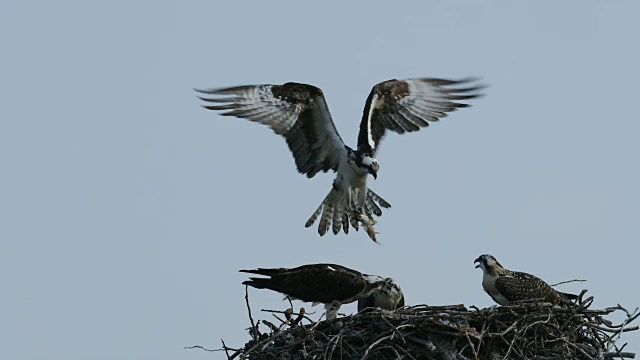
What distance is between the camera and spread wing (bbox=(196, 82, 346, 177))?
46.8ft

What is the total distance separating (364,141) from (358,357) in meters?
4.13

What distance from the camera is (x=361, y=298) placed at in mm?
A: 12102

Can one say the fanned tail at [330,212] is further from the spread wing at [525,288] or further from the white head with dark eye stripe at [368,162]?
the spread wing at [525,288]

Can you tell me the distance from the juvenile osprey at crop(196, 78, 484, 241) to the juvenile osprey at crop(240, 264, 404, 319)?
7.24ft

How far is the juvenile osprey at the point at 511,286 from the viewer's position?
11.5 m

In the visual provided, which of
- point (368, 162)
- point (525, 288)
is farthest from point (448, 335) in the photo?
point (368, 162)

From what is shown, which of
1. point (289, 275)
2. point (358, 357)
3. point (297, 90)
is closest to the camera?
point (358, 357)

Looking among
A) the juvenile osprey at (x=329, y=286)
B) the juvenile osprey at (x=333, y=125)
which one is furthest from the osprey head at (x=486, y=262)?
the juvenile osprey at (x=333, y=125)

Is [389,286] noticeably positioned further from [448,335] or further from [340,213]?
[340,213]

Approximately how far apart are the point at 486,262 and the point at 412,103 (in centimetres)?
342

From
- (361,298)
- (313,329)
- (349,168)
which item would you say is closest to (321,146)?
(349,168)

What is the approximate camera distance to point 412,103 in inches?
592

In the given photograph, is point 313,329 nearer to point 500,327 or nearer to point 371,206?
point 500,327

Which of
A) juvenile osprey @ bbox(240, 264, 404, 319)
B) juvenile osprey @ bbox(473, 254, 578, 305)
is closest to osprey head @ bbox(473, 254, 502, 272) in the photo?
juvenile osprey @ bbox(473, 254, 578, 305)
